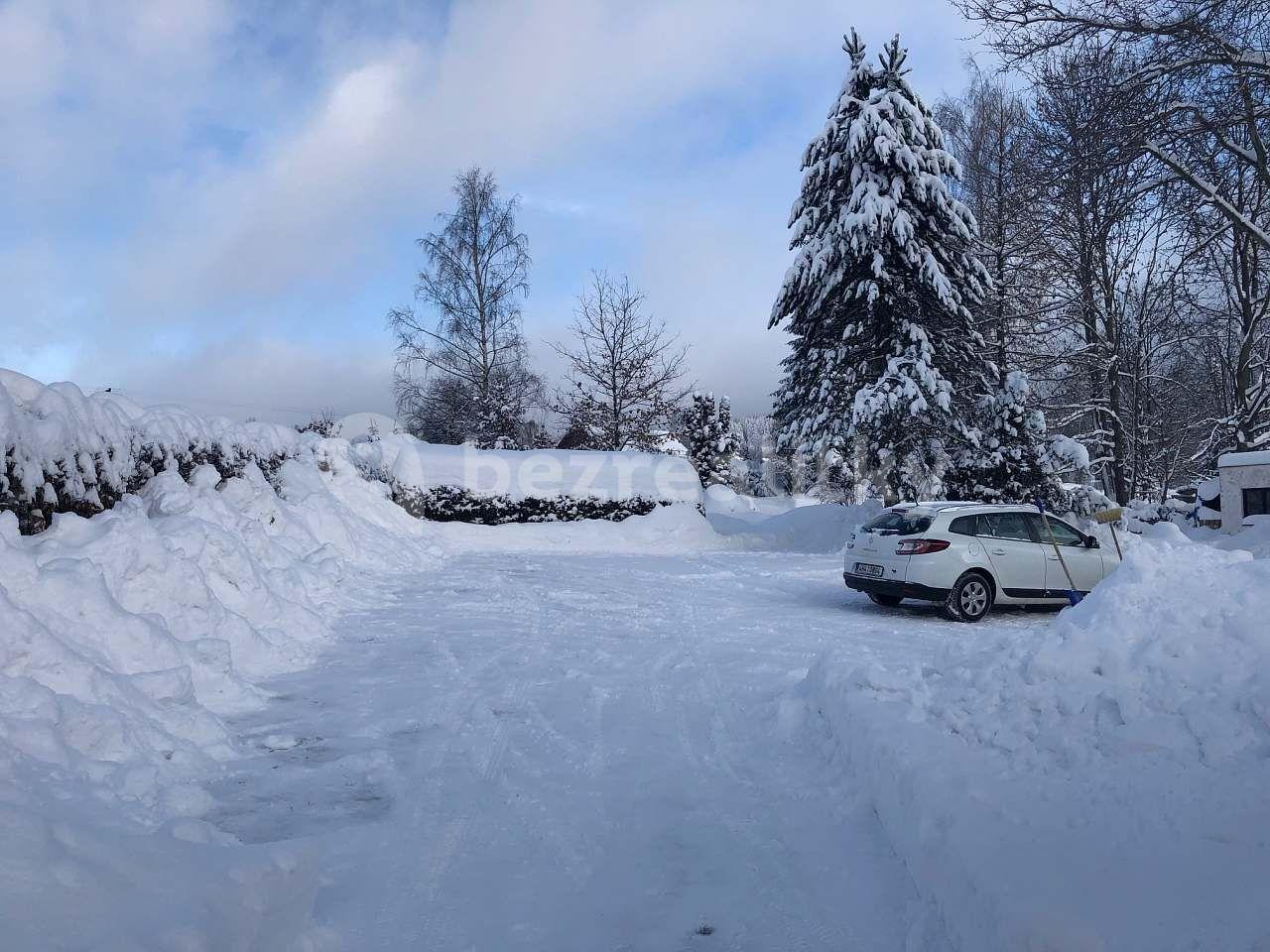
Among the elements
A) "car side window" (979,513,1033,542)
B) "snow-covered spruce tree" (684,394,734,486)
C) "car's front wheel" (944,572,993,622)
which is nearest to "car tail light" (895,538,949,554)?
"car's front wheel" (944,572,993,622)

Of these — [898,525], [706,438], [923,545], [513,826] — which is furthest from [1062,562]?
[706,438]

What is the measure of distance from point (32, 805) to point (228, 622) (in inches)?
136

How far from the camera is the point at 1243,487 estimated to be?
1454cm

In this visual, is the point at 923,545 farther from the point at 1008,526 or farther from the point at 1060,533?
the point at 1060,533

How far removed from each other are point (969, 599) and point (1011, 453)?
497 inches

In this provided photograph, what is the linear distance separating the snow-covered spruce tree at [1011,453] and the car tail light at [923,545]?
1205cm

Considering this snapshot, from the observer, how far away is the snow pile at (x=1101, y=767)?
8.91 feet

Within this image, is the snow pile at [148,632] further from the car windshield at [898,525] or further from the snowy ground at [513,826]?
the car windshield at [898,525]

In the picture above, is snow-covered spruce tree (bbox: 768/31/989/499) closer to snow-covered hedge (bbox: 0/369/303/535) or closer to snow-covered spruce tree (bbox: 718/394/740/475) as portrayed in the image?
snow-covered hedge (bbox: 0/369/303/535)

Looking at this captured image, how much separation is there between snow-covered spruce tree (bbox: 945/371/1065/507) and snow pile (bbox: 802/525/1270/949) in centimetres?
1702

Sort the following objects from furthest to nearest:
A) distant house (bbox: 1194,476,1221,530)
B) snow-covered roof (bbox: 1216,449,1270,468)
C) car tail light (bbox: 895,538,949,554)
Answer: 1. distant house (bbox: 1194,476,1221,530)
2. snow-covered roof (bbox: 1216,449,1270,468)
3. car tail light (bbox: 895,538,949,554)

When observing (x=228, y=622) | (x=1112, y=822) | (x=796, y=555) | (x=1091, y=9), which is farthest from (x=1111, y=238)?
(x=228, y=622)

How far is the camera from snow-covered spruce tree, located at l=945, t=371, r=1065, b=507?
69.3ft

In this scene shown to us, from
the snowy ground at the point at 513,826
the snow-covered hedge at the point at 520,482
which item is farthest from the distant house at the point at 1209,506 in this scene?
the snowy ground at the point at 513,826
